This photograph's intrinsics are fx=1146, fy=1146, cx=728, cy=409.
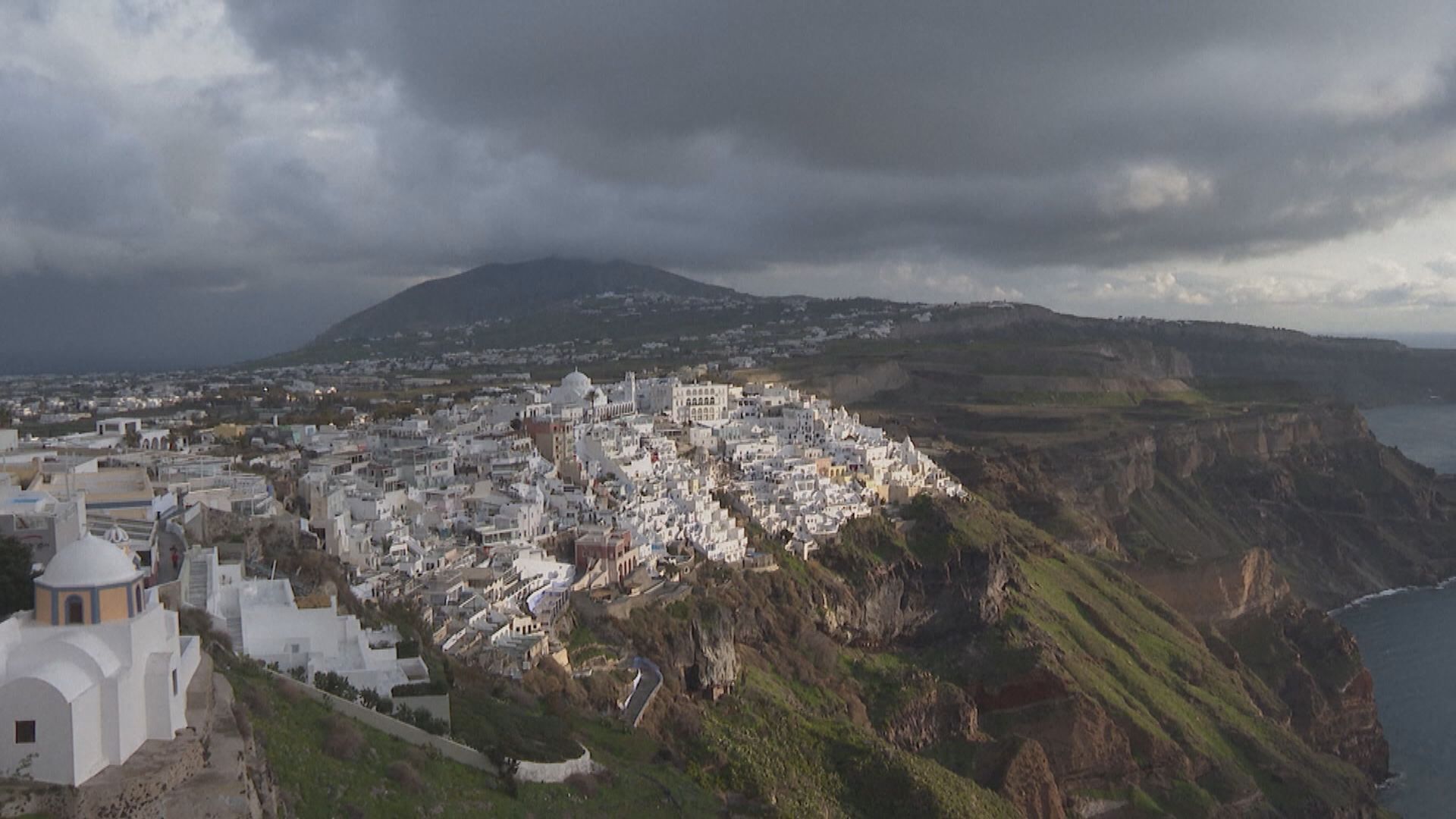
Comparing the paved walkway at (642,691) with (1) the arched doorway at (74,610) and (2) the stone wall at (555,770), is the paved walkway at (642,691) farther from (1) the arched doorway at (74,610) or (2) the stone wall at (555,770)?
(1) the arched doorway at (74,610)

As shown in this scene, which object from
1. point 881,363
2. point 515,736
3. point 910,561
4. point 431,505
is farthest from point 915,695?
point 881,363

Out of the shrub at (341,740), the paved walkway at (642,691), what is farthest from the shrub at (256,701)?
the paved walkway at (642,691)

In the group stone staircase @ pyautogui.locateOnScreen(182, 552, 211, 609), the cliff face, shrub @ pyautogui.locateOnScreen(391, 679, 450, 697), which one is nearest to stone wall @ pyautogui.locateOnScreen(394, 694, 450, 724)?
shrub @ pyautogui.locateOnScreen(391, 679, 450, 697)

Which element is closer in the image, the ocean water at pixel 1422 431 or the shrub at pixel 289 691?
the shrub at pixel 289 691

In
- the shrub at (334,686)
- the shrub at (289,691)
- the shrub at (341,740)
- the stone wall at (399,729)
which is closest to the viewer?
the shrub at (341,740)

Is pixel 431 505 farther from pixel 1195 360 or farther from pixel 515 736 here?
A: pixel 1195 360

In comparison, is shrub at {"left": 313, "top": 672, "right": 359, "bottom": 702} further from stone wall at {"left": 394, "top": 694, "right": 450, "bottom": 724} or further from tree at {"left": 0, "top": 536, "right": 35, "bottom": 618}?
tree at {"left": 0, "top": 536, "right": 35, "bottom": 618}

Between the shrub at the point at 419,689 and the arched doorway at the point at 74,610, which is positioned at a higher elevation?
the arched doorway at the point at 74,610
